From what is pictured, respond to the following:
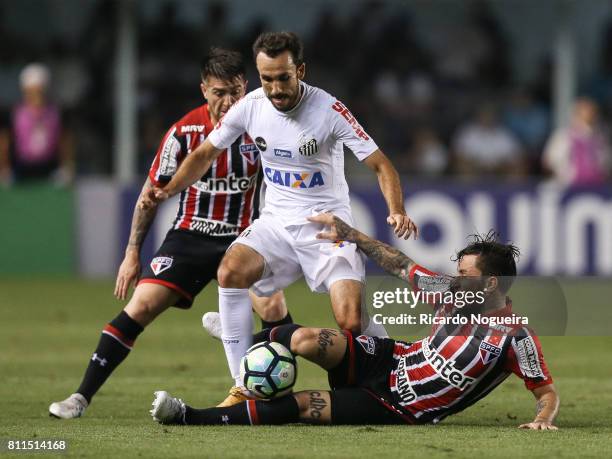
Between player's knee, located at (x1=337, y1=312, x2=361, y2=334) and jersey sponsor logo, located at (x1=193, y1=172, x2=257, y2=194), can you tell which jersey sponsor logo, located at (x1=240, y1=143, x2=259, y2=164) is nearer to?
jersey sponsor logo, located at (x1=193, y1=172, x2=257, y2=194)

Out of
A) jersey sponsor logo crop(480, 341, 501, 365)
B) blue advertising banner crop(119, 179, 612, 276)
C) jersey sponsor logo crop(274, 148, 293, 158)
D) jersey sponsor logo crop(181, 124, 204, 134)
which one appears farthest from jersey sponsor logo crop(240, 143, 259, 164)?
blue advertising banner crop(119, 179, 612, 276)

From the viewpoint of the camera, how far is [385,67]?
61.5 feet

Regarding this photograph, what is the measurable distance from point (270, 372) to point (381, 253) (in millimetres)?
876

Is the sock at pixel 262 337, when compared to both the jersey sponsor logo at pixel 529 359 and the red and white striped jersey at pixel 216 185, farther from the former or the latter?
the jersey sponsor logo at pixel 529 359

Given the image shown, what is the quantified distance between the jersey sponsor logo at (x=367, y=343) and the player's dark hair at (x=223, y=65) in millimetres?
1869

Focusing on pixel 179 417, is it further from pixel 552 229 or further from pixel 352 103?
pixel 352 103

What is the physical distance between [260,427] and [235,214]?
1748 millimetres

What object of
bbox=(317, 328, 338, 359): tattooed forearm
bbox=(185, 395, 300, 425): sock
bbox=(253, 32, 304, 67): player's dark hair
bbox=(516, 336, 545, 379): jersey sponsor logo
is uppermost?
bbox=(253, 32, 304, 67): player's dark hair

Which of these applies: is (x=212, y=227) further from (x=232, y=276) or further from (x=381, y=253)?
(x=381, y=253)

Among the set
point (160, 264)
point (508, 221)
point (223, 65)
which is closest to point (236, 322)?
point (160, 264)

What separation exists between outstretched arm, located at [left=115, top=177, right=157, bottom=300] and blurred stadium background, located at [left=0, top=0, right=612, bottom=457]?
5493 millimetres

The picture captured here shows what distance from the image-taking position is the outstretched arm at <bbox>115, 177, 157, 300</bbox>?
7840 millimetres

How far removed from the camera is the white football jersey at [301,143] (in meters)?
7.53

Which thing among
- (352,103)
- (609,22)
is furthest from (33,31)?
(609,22)
